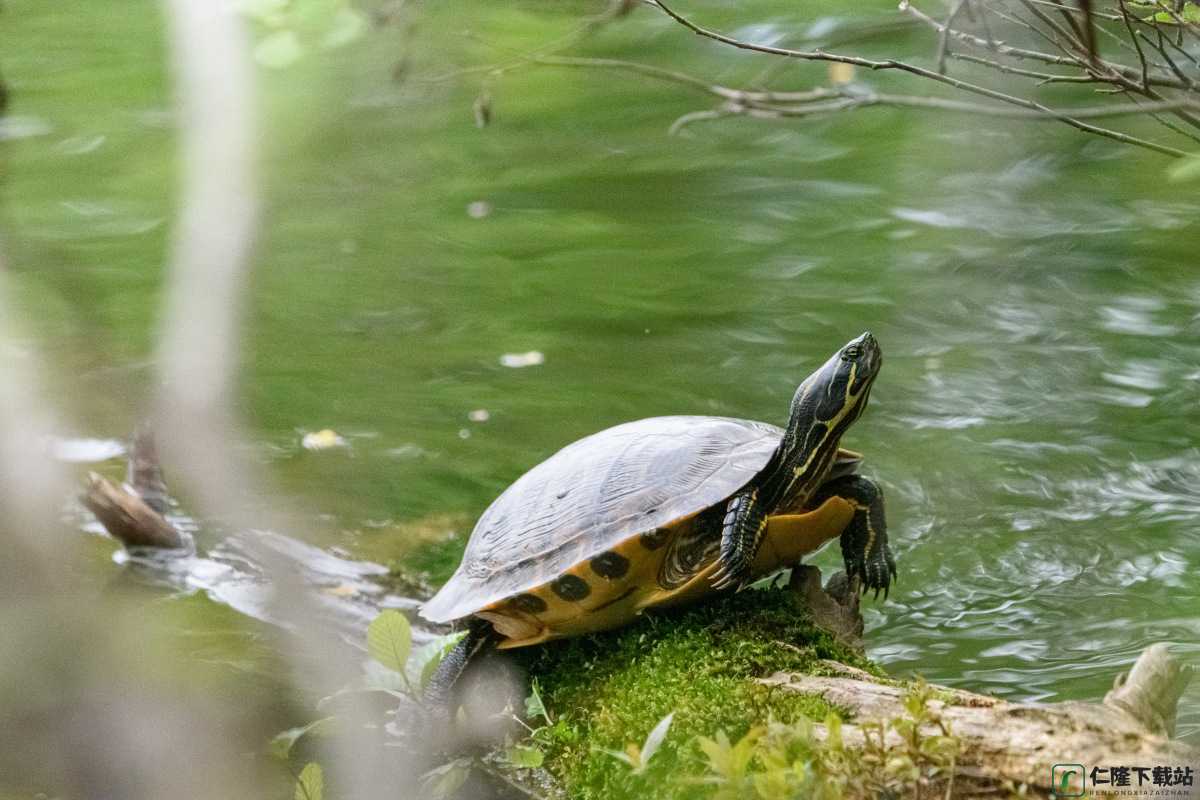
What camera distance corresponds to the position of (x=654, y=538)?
3.34 metres

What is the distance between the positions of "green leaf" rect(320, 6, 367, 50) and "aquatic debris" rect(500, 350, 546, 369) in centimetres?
315

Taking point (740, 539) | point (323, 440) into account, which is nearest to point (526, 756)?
point (740, 539)

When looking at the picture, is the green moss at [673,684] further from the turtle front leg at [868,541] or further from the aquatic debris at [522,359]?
the aquatic debris at [522,359]

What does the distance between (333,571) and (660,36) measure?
26.1 feet

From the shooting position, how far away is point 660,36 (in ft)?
38.1

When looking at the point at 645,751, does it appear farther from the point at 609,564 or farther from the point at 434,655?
the point at 434,655

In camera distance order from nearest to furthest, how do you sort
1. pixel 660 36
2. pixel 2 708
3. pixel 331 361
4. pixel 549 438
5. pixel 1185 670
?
1. pixel 1185 670
2. pixel 2 708
3. pixel 549 438
4. pixel 331 361
5. pixel 660 36

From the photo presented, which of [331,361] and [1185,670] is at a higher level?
[1185,670]

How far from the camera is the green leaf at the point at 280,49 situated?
351 cm

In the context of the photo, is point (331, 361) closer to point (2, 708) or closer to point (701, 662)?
point (2, 708)

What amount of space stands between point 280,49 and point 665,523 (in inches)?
62.5

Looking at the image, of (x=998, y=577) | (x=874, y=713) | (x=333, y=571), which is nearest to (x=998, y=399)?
(x=998, y=577)

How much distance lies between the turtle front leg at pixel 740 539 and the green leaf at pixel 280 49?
166 cm

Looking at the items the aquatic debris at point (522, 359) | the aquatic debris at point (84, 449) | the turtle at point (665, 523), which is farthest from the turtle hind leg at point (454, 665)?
the aquatic debris at point (522, 359)
